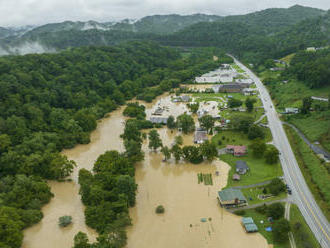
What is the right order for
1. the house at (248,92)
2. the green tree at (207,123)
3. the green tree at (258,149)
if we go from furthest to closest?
the house at (248,92) → the green tree at (207,123) → the green tree at (258,149)

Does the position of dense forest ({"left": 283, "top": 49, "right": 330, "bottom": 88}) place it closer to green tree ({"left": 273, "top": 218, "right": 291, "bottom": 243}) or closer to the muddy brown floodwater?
the muddy brown floodwater

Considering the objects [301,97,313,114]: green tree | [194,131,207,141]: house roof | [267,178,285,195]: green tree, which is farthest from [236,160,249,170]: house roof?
[301,97,313,114]: green tree

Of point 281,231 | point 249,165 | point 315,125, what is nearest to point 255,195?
point 249,165

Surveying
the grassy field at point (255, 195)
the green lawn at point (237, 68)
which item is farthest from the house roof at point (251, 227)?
the green lawn at point (237, 68)

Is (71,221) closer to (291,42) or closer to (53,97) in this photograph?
(53,97)

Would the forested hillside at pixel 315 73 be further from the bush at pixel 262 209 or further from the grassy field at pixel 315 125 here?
the bush at pixel 262 209

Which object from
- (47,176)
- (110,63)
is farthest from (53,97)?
(110,63)
